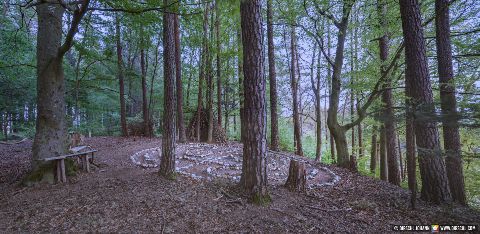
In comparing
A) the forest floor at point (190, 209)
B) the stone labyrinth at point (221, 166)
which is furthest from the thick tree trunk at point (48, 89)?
the stone labyrinth at point (221, 166)

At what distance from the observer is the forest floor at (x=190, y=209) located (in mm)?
3201

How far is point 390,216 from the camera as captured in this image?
12.8 feet

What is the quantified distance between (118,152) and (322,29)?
29.8ft

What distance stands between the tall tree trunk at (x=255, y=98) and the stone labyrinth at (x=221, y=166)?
1.29m

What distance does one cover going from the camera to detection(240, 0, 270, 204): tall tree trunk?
4012 mm

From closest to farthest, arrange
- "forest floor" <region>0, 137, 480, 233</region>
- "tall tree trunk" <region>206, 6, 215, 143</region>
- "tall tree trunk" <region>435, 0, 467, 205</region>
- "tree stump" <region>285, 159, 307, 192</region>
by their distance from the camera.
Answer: "forest floor" <region>0, 137, 480, 233</region>, "tree stump" <region>285, 159, 307, 192</region>, "tall tree trunk" <region>435, 0, 467, 205</region>, "tall tree trunk" <region>206, 6, 215, 143</region>

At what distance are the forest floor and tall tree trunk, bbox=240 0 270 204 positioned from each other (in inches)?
17.0

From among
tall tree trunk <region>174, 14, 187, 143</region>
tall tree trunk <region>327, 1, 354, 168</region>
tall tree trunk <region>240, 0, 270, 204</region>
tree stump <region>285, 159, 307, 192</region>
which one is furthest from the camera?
tall tree trunk <region>174, 14, 187, 143</region>

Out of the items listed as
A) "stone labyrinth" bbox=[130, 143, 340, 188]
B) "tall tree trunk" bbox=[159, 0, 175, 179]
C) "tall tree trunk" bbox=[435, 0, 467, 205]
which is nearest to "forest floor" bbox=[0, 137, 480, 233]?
"tall tree trunk" bbox=[159, 0, 175, 179]

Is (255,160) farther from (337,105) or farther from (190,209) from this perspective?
(337,105)

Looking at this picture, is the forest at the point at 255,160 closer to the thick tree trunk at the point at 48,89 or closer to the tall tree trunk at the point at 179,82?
the thick tree trunk at the point at 48,89

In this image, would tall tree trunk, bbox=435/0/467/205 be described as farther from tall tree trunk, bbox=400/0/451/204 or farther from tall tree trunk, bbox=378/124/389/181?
tall tree trunk, bbox=378/124/389/181

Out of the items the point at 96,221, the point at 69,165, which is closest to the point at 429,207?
the point at 96,221

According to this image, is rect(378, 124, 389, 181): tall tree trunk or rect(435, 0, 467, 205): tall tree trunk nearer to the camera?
rect(435, 0, 467, 205): tall tree trunk
